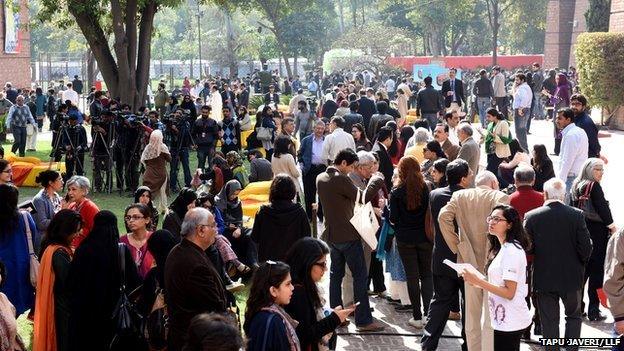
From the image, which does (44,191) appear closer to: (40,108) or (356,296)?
(356,296)

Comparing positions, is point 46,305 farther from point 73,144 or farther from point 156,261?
point 73,144

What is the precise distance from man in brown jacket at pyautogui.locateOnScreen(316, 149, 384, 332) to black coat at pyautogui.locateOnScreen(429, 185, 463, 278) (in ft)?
3.60

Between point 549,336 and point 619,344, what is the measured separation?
1.44 m

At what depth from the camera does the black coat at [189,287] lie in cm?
731

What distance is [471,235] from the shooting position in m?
9.30

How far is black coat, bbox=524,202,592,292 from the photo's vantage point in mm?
9141

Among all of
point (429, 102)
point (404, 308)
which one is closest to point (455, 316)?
point (404, 308)

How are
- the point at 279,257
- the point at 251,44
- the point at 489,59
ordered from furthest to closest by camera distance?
the point at 251,44, the point at 489,59, the point at 279,257

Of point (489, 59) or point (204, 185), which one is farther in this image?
point (489, 59)

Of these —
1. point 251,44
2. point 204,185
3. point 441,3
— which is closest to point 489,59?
point 441,3

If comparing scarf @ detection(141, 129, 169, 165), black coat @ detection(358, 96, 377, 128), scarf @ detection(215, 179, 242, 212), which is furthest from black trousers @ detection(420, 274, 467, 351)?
black coat @ detection(358, 96, 377, 128)

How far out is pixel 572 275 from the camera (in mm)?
9180

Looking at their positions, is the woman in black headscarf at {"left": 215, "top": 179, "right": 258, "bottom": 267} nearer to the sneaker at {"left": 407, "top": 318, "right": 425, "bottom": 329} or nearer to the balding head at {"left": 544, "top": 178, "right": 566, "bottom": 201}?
the sneaker at {"left": 407, "top": 318, "right": 425, "bottom": 329}

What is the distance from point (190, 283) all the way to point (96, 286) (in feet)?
4.44
